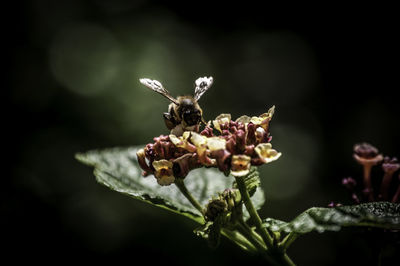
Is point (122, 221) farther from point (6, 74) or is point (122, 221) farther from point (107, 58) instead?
point (6, 74)

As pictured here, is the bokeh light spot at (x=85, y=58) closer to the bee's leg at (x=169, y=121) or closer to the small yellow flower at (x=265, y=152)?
the bee's leg at (x=169, y=121)

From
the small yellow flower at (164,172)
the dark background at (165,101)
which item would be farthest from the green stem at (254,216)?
the dark background at (165,101)

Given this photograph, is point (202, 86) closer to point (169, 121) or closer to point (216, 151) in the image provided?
point (169, 121)

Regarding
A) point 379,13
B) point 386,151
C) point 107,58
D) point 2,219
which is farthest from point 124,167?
point 379,13

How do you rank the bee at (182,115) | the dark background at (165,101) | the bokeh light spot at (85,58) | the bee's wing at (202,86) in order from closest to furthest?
the bee at (182,115)
the bee's wing at (202,86)
the dark background at (165,101)
the bokeh light spot at (85,58)

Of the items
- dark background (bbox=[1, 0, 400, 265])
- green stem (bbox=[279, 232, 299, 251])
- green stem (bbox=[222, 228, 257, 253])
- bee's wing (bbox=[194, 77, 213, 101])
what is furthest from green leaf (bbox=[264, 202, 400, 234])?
dark background (bbox=[1, 0, 400, 265])

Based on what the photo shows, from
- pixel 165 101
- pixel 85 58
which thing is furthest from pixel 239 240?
pixel 85 58

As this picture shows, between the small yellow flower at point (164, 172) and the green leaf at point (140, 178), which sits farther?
the green leaf at point (140, 178)
